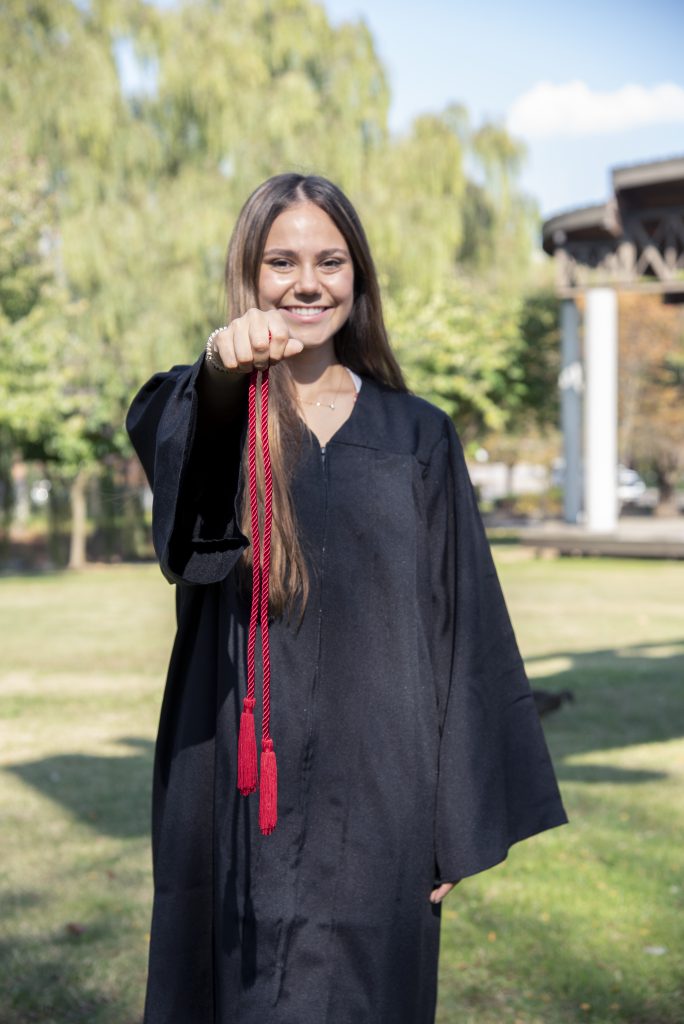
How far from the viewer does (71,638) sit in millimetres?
13305

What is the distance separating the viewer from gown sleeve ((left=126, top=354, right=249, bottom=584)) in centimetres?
216

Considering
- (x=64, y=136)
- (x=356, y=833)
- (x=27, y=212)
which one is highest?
(x=64, y=136)

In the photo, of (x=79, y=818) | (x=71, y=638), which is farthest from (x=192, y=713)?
(x=71, y=638)

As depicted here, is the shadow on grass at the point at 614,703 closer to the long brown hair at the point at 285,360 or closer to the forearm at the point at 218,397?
the long brown hair at the point at 285,360

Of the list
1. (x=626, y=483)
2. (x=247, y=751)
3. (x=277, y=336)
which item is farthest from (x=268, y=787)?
(x=626, y=483)

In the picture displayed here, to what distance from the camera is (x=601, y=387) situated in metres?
23.2

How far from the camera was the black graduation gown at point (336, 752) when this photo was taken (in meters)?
2.36

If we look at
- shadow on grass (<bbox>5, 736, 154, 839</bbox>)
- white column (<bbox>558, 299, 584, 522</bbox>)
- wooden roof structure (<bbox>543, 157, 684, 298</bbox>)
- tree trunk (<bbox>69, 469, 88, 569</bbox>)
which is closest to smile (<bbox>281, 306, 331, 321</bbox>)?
shadow on grass (<bbox>5, 736, 154, 839</bbox>)

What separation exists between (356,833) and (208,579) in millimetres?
618

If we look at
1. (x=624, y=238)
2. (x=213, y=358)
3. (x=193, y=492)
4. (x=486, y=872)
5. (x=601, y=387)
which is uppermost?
(x=624, y=238)

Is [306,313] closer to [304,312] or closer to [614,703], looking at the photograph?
[304,312]

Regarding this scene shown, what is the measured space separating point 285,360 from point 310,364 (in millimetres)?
68

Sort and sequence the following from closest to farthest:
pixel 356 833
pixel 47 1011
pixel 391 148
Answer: pixel 356 833 → pixel 47 1011 → pixel 391 148

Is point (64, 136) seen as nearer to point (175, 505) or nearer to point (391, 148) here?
point (391, 148)
